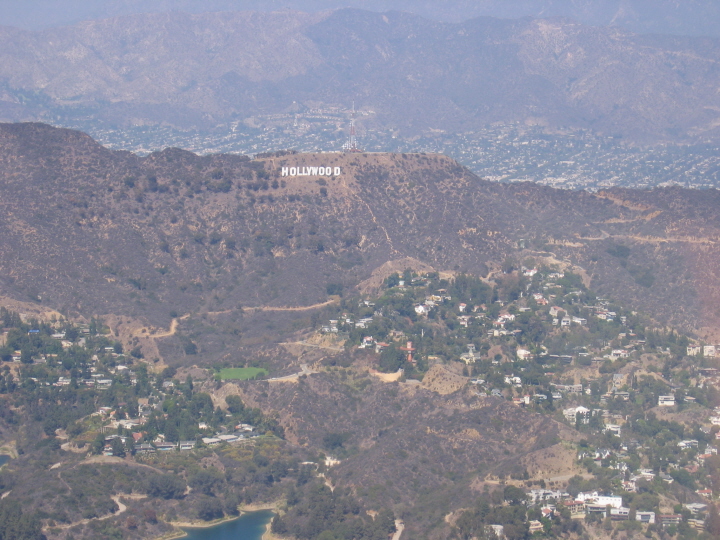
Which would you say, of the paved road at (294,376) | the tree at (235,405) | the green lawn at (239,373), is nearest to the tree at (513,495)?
the tree at (235,405)

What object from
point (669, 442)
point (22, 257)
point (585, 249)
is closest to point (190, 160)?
point (22, 257)

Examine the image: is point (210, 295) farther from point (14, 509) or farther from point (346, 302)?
point (14, 509)

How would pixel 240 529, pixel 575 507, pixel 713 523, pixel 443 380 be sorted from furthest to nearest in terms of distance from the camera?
1. pixel 443 380
2. pixel 240 529
3. pixel 575 507
4. pixel 713 523

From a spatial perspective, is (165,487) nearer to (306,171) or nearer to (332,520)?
(332,520)

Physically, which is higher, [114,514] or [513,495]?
[513,495]

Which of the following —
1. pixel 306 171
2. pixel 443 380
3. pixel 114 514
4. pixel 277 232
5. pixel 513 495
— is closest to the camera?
pixel 513 495

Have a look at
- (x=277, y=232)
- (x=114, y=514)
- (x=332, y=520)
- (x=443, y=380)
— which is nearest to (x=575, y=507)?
(x=332, y=520)

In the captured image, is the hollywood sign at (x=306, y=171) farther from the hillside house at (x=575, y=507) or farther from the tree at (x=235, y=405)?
the hillside house at (x=575, y=507)
